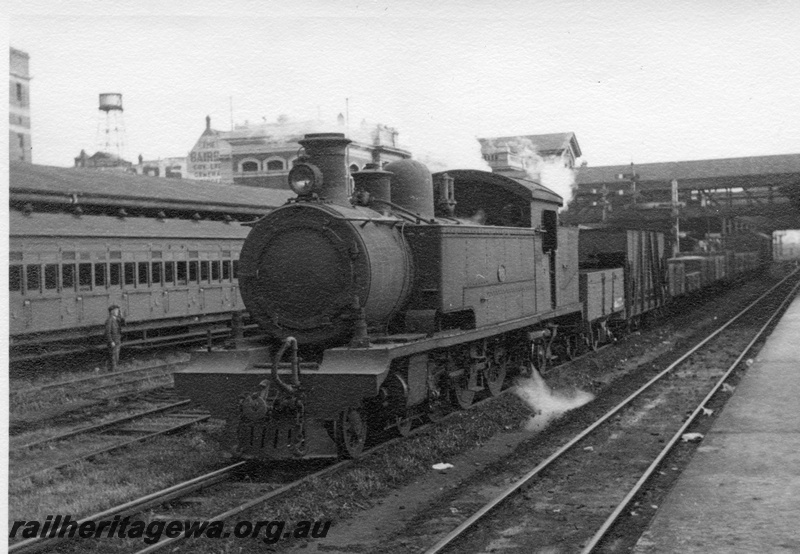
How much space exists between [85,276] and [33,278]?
4.30 feet

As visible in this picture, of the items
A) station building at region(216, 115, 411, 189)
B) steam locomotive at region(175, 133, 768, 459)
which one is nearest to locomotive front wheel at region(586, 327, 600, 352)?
steam locomotive at region(175, 133, 768, 459)

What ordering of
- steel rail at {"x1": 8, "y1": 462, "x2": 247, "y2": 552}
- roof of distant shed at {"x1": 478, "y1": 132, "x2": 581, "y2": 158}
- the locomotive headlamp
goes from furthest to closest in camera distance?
roof of distant shed at {"x1": 478, "y1": 132, "x2": 581, "y2": 158} → the locomotive headlamp → steel rail at {"x1": 8, "y1": 462, "x2": 247, "y2": 552}

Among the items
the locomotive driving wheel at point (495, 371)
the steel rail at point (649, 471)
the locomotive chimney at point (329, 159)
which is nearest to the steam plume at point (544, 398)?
the locomotive driving wheel at point (495, 371)

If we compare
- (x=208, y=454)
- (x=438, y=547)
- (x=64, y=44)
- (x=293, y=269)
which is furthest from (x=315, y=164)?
(x=438, y=547)

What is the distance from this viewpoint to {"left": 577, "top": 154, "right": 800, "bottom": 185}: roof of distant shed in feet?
128

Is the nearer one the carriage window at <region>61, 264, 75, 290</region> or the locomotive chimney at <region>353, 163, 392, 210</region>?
the locomotive chimney at <region>353, 163, 392, 210</region>

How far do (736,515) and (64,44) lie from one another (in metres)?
6.99

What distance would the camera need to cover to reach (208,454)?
912cm

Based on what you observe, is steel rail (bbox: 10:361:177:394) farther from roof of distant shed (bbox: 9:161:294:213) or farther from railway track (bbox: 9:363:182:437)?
roof of distant shed (bbox: 9:161:294:213)

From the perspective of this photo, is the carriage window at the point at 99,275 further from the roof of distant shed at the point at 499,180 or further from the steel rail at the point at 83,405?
the roof of distant shed at the point at 499,180

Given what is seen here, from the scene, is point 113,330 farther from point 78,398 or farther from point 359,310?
point 359,310

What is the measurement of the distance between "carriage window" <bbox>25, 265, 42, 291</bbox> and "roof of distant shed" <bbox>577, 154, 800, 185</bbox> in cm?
2919

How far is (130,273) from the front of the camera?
16.6 m

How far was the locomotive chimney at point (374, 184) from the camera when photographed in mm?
9727
